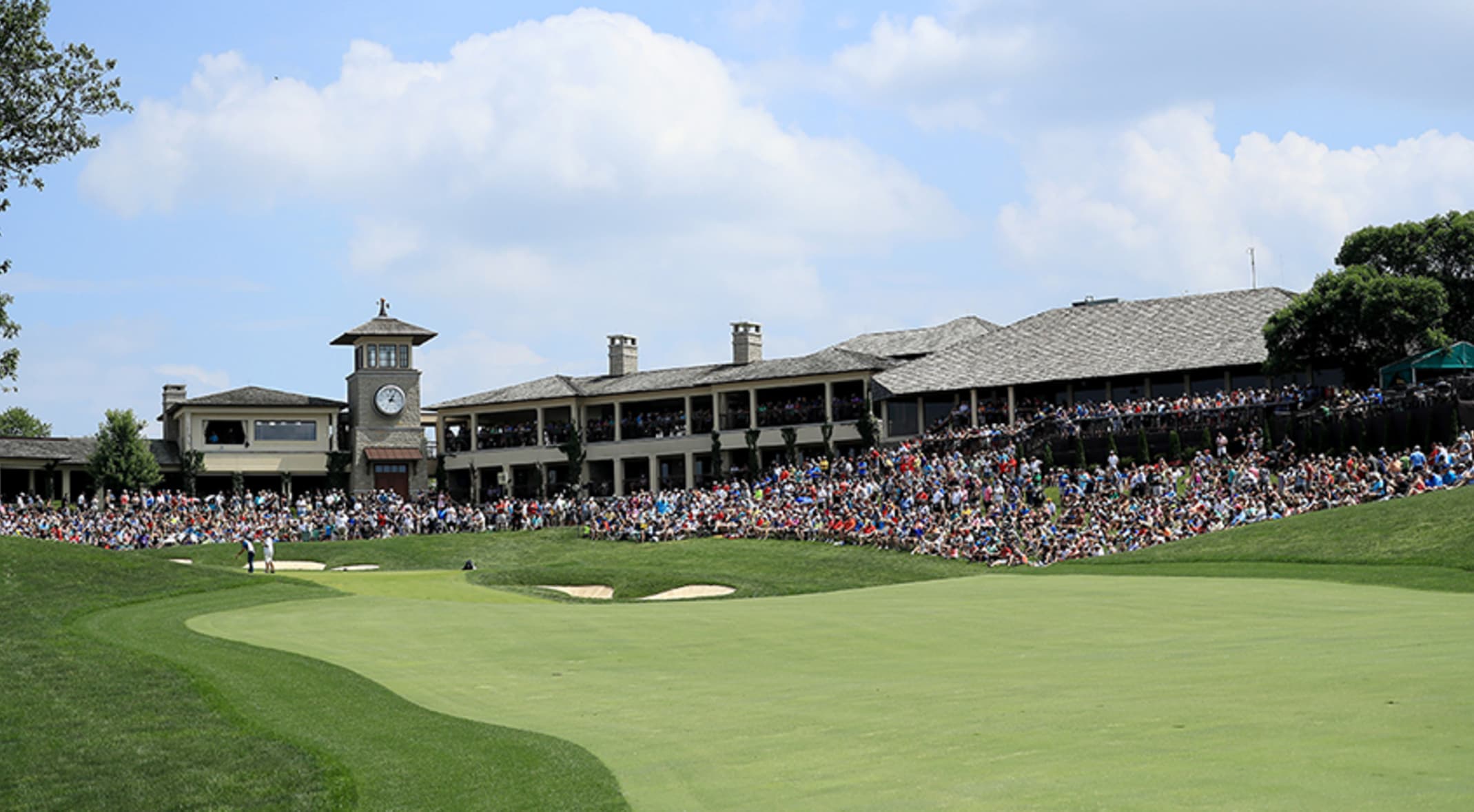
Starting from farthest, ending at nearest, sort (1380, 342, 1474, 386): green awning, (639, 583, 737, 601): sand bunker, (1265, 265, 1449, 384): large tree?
(1265, 265, 1449, 384): large tree
(1380, 342, 1474, 386): green awning
(639, 583, 737, 601): sand bunker

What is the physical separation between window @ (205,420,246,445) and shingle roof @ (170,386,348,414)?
4.09ft

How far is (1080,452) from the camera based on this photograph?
5406 cm

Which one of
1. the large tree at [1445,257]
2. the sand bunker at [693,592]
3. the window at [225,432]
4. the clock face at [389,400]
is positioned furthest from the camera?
the clock face at [389,400]

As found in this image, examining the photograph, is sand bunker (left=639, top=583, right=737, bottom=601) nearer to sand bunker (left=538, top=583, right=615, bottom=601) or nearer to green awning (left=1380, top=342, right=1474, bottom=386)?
sand bunker (left=538, top=583, right=615, bottom=601)

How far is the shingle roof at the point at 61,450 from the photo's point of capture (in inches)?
2926

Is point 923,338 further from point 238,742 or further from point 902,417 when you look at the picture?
point 238,742

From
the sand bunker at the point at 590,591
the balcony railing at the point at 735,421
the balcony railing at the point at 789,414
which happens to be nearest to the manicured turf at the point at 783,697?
the sand bunker at the point at 590,591

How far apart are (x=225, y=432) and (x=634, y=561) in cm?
4064

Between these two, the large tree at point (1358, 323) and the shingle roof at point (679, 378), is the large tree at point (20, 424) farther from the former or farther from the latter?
the large tree at point (1358, 323)

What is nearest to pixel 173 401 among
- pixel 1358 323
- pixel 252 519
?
pixel 252 519

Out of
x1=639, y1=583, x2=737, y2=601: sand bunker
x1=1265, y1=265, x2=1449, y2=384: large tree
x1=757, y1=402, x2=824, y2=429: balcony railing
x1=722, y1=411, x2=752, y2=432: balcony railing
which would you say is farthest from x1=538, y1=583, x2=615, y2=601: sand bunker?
x1=722, y1=411, x2=752, y2=432: balcony railing

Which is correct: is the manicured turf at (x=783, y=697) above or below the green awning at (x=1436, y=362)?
below

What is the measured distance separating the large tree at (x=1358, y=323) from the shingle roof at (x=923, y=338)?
25468 mm

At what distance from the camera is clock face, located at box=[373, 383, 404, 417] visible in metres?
80.9
